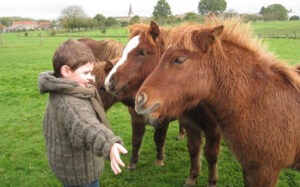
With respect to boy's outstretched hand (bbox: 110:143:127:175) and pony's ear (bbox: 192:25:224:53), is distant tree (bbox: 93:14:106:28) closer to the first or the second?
pony's ear (bbox: 192:25:224:53)

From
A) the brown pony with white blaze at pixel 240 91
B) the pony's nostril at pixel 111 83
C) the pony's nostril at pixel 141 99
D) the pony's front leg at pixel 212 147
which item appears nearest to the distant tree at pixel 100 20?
the pony's front leg at pixel 212 147

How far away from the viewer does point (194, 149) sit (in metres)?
4.83

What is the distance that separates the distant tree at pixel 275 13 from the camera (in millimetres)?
57703

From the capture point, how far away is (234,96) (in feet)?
10.0

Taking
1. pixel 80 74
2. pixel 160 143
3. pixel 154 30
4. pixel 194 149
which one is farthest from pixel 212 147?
pixel 80 74

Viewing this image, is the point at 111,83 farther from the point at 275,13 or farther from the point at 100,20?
the point at 100,20

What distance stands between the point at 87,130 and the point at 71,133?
0.22 m

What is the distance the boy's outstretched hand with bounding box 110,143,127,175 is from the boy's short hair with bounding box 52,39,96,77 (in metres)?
0.90

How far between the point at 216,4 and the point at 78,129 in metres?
5.53

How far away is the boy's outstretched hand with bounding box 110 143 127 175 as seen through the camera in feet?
6.62

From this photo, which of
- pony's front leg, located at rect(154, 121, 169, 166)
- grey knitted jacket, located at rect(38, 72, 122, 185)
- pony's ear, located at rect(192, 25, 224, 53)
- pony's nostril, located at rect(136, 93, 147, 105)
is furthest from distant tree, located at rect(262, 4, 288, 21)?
grey knitted jacket, located at rect(38, 72, 122, 185)

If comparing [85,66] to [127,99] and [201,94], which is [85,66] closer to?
[201,94]

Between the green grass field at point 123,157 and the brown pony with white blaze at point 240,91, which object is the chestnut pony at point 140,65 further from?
the green grass field at point 123,157

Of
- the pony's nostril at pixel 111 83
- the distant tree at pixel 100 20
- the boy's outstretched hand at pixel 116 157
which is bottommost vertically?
the boy's outstretched hand at pixel 116 157
